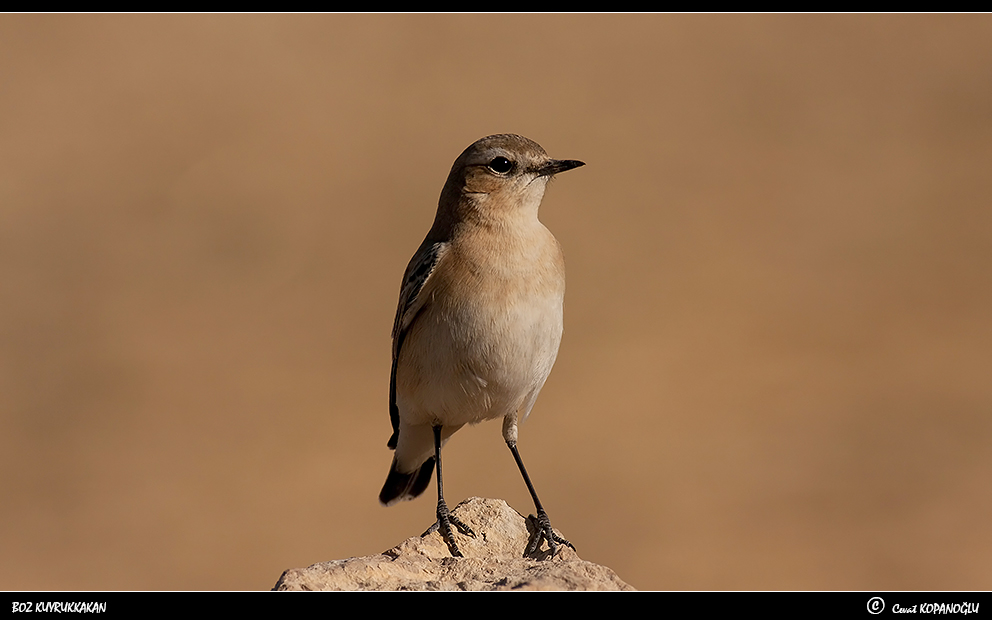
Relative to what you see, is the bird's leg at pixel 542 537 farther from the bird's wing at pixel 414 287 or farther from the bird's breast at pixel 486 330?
the bird's wing at pixel 414 287

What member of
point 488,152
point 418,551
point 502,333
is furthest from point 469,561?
point 488,152

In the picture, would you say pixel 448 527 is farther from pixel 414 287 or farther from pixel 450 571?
pixel 414 287

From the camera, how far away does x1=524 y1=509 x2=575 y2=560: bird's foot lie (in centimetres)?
592

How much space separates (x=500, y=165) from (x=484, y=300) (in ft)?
3.22

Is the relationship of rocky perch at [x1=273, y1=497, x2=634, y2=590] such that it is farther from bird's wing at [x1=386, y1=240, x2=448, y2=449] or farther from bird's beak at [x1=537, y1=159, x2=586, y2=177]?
bird's beak at [x1=537, y1=159, x2=586, y2=177]

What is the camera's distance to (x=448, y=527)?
18.9ft

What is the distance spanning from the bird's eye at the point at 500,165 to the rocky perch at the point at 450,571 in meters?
2.38

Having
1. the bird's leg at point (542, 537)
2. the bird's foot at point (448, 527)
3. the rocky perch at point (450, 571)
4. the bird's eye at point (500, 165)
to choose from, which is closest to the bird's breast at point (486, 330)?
the bird's eye at point (500, 165)

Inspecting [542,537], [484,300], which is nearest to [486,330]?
[484,300]

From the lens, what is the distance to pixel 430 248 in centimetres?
608

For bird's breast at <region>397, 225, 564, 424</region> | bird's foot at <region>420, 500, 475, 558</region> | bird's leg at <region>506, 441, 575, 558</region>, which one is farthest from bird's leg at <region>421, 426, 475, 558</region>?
bird's breast at <region>397, 225, 564, 424</region>

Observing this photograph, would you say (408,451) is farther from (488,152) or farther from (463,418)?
(488,152)

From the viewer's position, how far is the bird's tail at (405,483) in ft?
23.6

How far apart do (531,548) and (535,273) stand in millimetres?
1822
